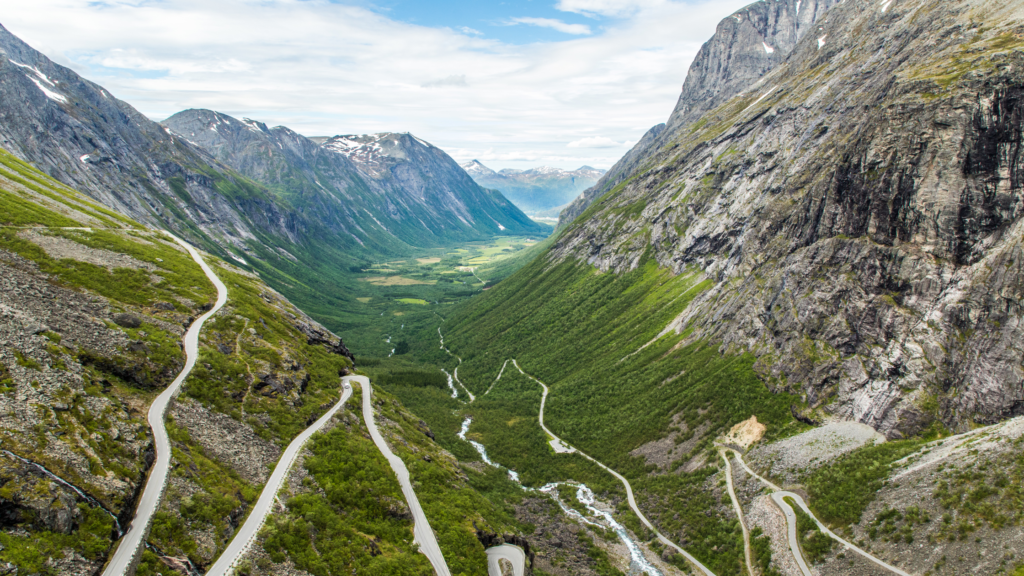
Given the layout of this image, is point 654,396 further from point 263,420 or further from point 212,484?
point 212,484

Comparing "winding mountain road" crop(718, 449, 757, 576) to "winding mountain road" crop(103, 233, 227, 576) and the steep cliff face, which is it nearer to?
the steep cliff face

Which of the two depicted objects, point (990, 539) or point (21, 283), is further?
point (21, 283)

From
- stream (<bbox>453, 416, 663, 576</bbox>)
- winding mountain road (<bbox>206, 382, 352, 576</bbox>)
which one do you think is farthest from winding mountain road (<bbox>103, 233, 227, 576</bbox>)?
stream (<bbox>453, 416, 663, 576</bbox>)

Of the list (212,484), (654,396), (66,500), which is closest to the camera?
(66,500)

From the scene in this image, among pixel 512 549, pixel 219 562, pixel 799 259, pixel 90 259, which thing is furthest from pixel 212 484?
pixel 799 259

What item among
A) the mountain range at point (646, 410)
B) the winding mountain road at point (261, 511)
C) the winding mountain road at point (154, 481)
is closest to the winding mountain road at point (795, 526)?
the mountain range at point (646, 410)

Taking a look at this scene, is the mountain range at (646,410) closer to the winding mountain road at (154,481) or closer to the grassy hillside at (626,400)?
the winding mountain road at (154,481)

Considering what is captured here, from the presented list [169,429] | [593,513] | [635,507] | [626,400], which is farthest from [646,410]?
[169,429]
